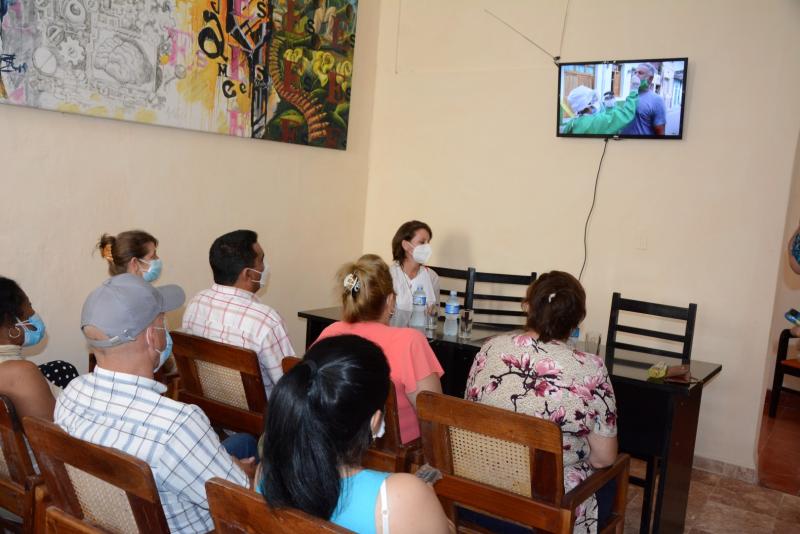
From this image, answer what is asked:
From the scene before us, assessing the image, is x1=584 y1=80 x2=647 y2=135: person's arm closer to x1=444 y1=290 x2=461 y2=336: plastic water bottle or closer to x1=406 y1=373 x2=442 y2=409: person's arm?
x1=444 y1=290 x2=461 y2=336: plastic water bottle

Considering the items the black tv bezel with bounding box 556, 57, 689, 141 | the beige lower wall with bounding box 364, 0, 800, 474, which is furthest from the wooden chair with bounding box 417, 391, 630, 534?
the black tv bezel with bounding box 556, 57, 689, 141

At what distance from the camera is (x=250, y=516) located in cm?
122

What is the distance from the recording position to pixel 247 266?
2791 mm

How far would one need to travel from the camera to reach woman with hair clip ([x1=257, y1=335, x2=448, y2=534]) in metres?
1.20

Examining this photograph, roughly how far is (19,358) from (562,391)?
1.62 meters

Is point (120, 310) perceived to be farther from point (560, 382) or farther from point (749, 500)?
point (749, 500)

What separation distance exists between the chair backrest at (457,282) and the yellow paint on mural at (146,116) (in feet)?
6.49

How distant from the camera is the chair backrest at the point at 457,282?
4.23 meters

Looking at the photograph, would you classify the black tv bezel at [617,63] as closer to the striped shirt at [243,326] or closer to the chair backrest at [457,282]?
the chair backrest at [457,282]

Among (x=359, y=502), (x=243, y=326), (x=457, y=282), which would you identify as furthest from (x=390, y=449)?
(x=457, y=282)

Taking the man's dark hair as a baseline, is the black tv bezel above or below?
above

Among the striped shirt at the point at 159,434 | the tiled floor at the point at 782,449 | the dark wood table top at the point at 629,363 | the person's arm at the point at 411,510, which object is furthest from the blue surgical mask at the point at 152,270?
the tiled floor at the point at 782,449

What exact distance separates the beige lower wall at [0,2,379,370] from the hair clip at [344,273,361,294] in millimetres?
1735

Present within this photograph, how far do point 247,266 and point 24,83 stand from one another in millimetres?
1384
